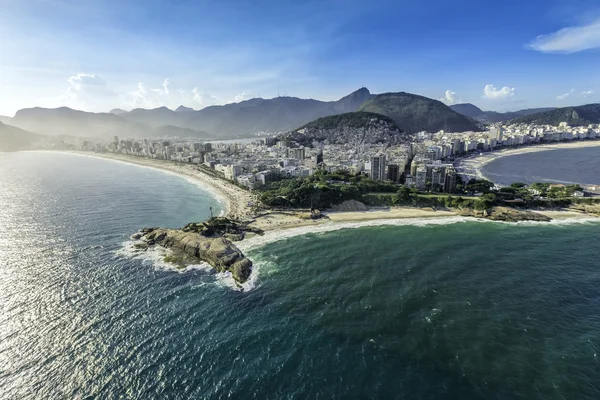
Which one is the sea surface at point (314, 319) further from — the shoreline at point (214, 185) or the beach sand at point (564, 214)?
the shoreline at point (214, 185)

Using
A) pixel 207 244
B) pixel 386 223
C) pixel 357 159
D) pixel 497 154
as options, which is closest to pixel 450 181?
pixel 386 223

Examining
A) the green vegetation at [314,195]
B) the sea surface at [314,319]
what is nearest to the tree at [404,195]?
the green vegetation at [314,195]

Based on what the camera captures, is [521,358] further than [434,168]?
No

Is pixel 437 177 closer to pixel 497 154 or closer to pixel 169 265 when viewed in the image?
pixel 169 265

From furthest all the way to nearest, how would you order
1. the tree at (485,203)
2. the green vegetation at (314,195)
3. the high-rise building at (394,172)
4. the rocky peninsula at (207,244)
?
the high-rise building at (394,172) → the green vegetation at (314,195) → the tree at (485,203) → the rocky peninsula at (207,244)

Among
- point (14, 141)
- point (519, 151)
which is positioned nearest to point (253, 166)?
point (519, 151)

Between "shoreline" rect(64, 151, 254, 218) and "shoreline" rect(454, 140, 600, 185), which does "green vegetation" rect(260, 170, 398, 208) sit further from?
"shoreline" rect(454, 140, 600, 185)

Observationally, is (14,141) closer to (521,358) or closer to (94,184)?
(94,184)
